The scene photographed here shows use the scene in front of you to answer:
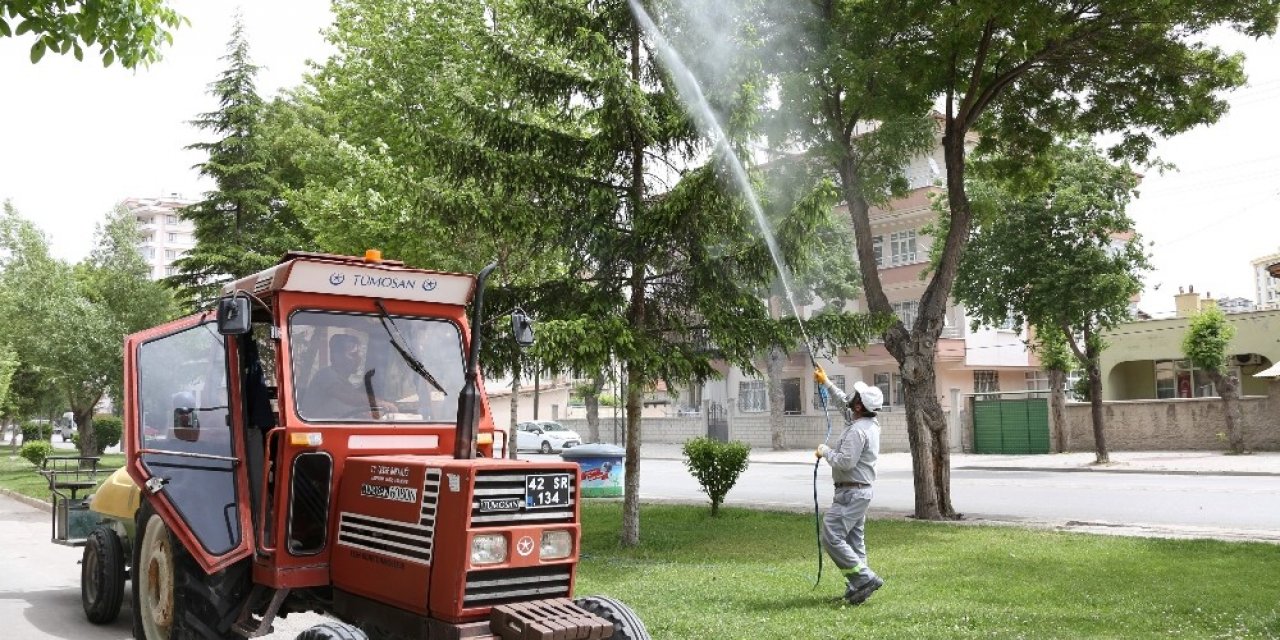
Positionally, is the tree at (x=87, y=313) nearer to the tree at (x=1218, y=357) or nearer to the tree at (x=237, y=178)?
the tree at (x=237, y=178)

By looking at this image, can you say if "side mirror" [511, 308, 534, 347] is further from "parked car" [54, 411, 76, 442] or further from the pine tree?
"parked car" [54, 411, 76, 442]

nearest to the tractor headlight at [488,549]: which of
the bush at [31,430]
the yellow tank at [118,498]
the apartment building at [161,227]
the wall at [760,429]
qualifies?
the yellow tank at [118,498]

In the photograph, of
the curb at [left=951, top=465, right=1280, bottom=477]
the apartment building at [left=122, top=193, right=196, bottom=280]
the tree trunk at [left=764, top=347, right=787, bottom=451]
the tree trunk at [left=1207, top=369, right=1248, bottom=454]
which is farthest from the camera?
the apartment building at [left=122, top=193, right=196, bottom=280]

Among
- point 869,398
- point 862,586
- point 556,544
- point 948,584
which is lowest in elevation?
point 948,584

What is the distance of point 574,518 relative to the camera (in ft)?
19.1

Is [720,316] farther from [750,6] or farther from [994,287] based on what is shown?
[994,287]

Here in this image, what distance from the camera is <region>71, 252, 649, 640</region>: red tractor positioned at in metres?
5.48

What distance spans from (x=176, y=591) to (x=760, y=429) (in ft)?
146

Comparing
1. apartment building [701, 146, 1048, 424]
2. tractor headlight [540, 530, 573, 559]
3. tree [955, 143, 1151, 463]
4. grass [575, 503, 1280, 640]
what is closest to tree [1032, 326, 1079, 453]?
tree [955, 143, 1151, 463]

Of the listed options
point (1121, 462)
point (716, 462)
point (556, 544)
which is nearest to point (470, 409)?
point (556, 544)

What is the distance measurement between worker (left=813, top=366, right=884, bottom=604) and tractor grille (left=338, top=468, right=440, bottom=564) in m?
4.45

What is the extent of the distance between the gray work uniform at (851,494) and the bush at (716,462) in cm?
805

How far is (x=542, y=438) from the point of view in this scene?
169 feet

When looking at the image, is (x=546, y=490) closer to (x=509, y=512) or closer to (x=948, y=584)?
(x=509, y=512)
